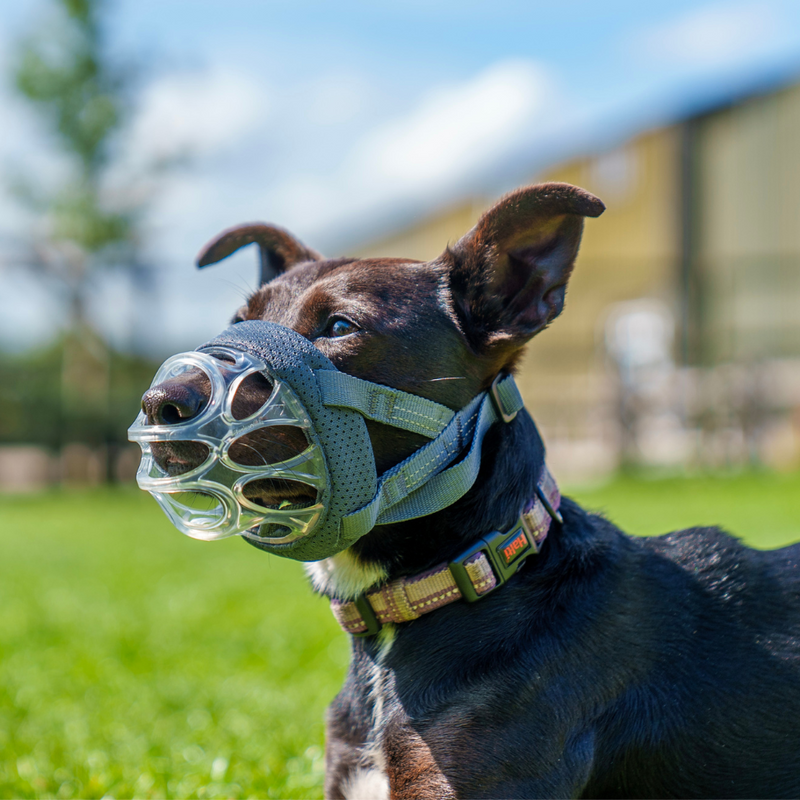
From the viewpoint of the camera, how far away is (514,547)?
7.09 feet

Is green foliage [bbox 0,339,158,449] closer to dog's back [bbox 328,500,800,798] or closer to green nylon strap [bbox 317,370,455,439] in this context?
green nylon strap [bbox 317,370,455,439]

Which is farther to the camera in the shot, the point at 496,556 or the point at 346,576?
the point at 346,576

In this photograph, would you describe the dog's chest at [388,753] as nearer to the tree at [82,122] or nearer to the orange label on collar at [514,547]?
the orange label on collar at [514,547]

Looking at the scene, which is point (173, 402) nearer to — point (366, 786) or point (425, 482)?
point (425, 482)

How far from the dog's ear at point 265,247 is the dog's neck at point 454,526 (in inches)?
39.8

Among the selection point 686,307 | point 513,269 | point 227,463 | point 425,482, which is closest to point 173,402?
point 227,463

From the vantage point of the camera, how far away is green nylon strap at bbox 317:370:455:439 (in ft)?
6.89

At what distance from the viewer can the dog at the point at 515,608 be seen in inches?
79.5

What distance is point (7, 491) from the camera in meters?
14.5

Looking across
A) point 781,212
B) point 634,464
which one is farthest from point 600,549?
point 781,212

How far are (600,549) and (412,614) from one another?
1.66 ft

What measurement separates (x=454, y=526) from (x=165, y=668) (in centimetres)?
270

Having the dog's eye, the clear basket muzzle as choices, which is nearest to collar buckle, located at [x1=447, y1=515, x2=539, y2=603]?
the clear basket muzzle

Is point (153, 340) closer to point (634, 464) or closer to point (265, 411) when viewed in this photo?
point (634, 464)
